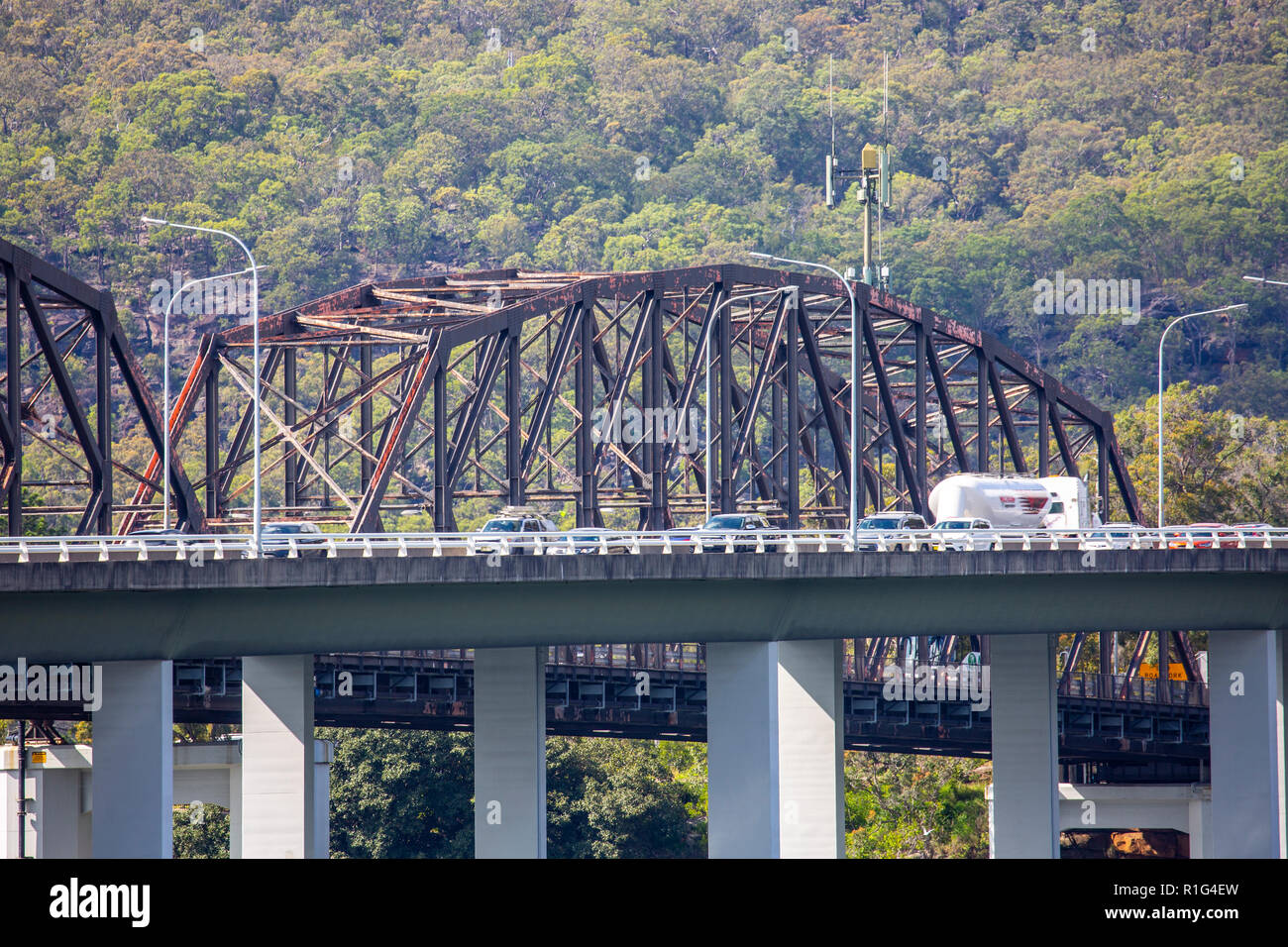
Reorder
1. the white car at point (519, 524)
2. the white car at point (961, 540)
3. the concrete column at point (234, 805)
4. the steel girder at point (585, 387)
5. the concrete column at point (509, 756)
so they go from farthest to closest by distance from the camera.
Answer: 1. the steel girder at point (585, 387)
2. the concrete column at point (234, 805)
3. the white car at point (519, 524)
4. the white car at point (961, 540)
5. the concrete column at point (509, 756)

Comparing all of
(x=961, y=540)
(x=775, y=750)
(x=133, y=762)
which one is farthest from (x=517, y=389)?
(x=133, y=762)

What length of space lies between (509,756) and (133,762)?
11334 mm

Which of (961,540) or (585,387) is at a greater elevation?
(585,387)

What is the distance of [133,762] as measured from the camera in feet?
134

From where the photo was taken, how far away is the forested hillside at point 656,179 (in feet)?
530

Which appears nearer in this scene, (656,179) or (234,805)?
(234,805)

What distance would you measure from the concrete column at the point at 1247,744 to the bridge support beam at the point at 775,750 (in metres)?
12.0

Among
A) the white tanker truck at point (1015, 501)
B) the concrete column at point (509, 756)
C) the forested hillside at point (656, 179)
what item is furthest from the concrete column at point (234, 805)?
the forested hillside at point (656, 179)

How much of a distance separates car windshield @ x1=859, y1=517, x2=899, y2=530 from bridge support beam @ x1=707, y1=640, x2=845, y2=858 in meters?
8.03

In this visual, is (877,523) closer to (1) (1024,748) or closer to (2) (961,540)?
(1) (1024,748)

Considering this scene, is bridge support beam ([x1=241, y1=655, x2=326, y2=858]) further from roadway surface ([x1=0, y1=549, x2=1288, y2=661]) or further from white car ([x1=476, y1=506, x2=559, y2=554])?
white car ([x1=476, y1=506, x2=559, y2=554])

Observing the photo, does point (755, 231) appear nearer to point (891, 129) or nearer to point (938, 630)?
point (891, 129)

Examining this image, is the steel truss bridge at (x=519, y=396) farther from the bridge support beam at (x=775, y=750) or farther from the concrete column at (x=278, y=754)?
the bridge support beam at (x=775, y=750)

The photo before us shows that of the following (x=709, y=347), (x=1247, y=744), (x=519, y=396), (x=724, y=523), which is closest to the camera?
(x=1247, y=744)
